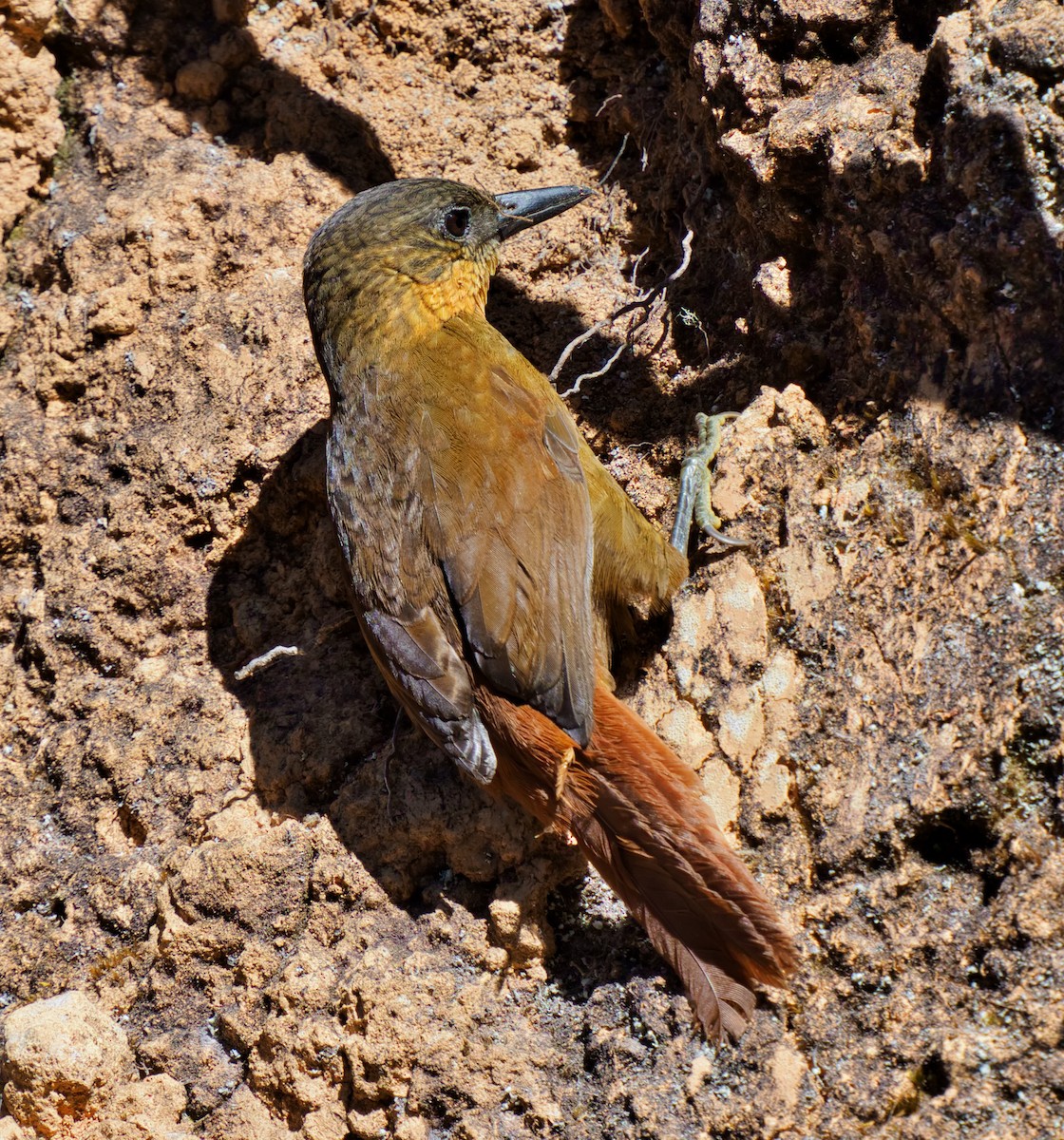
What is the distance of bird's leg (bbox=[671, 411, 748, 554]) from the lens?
9.90 ft

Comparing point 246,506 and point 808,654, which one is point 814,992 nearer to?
point 808,654

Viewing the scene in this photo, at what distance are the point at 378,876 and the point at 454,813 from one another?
9.8 inches

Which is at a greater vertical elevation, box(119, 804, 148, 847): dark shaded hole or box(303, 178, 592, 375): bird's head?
box(303, 178, 592, 375): bird's head

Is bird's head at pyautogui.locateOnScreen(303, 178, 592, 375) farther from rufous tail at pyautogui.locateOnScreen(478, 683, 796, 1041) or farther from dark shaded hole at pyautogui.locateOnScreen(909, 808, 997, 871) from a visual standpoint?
dark shaded hole at pyautogui.locateOnScreen(909, 808, 997, 871)

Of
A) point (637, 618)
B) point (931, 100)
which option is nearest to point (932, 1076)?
point (637, 618)

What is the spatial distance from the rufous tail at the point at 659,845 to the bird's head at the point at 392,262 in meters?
1.21

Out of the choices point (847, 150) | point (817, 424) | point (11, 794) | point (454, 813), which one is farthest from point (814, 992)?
point (11, 794)

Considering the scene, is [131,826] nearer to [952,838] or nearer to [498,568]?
[498,568]

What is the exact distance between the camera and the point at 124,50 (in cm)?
393

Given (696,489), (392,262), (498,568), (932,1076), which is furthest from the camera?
(392,262)

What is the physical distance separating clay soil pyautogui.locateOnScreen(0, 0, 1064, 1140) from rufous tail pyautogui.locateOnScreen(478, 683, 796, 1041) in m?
0.13

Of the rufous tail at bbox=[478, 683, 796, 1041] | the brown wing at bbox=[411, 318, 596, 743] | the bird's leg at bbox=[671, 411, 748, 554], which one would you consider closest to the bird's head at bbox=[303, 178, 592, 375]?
the brown wing at bbox=[411, 318, 596, 743]

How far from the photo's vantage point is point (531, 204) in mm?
3422

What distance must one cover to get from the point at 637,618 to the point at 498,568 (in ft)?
1.60
